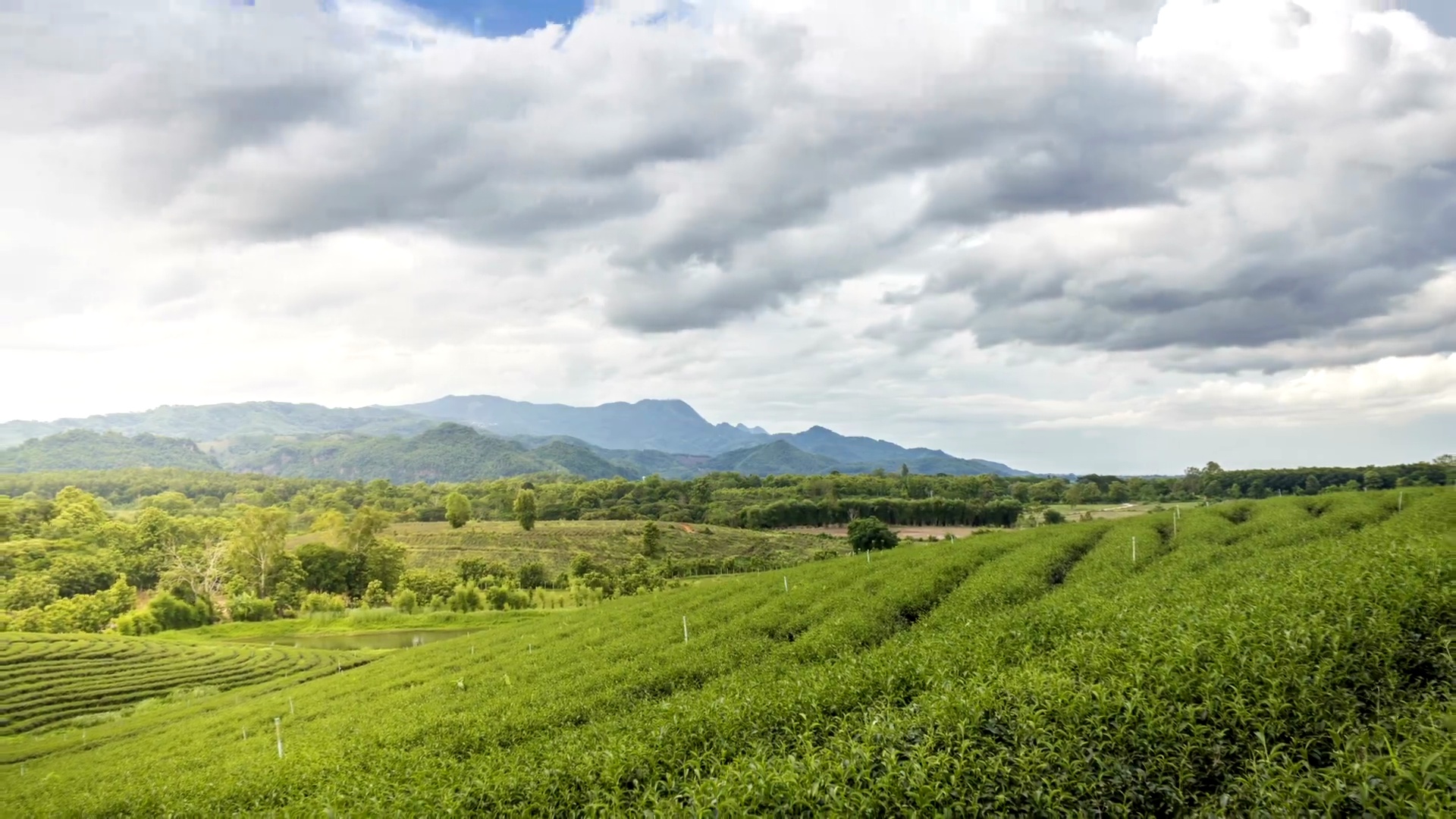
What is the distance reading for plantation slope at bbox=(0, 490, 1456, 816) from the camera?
26.9 feet

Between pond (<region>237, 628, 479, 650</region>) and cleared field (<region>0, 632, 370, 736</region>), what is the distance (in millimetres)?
6420

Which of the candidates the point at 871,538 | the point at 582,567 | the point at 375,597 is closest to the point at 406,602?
the point at 375,597

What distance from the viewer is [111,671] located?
245 ft

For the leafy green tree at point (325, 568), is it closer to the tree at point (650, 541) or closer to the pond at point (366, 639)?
the pond at point (366, 639)

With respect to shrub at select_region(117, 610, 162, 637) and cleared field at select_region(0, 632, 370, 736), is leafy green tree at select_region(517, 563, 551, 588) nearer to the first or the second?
cleared field at select_region(0, 632, 370, 736)

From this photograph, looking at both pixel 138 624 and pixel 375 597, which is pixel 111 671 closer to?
pixel 138 624

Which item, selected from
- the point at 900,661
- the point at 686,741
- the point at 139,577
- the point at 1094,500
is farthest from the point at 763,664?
the point at 1094,500

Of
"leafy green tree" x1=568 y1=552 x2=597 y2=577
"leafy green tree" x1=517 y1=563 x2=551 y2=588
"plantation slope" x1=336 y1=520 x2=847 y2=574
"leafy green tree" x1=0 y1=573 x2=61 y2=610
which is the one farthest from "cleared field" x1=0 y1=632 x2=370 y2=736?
"plantation slope" x1=336 y1=520 x2=847 y2=574

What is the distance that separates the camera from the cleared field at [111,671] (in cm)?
6550

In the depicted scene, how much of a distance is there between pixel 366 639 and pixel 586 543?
58.0 m

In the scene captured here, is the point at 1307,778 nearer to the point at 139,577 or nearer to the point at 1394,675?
the point at 1394,675

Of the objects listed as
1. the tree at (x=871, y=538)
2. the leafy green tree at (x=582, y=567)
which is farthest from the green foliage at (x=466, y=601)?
the tree at (x=871, y=538)

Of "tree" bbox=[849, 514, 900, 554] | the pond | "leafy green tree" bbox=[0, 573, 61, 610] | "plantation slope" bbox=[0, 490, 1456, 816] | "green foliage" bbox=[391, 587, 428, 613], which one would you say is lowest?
the pond

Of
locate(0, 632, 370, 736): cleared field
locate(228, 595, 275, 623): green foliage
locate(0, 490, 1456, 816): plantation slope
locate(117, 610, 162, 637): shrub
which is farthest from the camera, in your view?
locate(228, 595, 275, 623): green foliage
